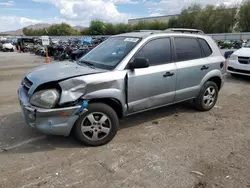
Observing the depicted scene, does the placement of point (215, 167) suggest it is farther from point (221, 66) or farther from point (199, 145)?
point (221, 66)

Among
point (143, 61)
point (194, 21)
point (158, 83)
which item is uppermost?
point (194, 21)

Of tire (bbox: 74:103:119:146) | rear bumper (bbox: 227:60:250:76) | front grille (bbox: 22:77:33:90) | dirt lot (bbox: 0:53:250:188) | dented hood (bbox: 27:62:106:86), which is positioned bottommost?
dirt lot (bbox: 0:53:250:188)

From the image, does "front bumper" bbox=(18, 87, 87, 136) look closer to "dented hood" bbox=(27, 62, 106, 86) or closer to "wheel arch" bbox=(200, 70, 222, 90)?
"dented hood" bbox=(27, 62, 106, 86)

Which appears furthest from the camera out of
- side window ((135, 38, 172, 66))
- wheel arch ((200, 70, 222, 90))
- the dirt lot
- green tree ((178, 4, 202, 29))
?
green tree ((178, 4, 202, 29))

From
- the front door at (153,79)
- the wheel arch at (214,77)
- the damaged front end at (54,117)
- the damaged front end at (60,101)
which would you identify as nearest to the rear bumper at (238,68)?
the wheel arch at (214,77)

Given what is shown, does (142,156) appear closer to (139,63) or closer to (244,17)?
(139,63)

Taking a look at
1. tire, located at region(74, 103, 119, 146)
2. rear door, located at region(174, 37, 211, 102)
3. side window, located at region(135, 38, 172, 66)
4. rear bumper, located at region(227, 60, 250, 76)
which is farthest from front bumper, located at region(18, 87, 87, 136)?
rear bumper, located at region(227, 60, 250, 76)

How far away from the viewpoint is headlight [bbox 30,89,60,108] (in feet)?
10.2

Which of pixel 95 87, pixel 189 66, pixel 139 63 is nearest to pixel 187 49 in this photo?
pixel 189 66

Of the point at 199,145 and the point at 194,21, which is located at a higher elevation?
the point at 194,21

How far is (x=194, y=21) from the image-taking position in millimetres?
51562

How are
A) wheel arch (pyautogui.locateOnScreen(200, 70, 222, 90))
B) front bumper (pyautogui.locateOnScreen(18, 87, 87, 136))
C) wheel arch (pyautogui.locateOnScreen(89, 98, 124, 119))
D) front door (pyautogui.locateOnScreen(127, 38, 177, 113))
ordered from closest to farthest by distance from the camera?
front bumper (pyautogui.locateOnScreen(18, 87, 87, 136)) → wheel arch (pyautogui.locateOnScreen(89, 98, 124, 119)) → front door (pyautogui.locateOnScreen(127, 38, 177, 113)) → wheel arch (pyautogui.locateOnScreen(200, 70, 222, 90))

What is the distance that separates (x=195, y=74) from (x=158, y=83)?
3.44 ft

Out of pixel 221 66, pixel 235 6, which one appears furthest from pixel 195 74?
pixel 235 6
